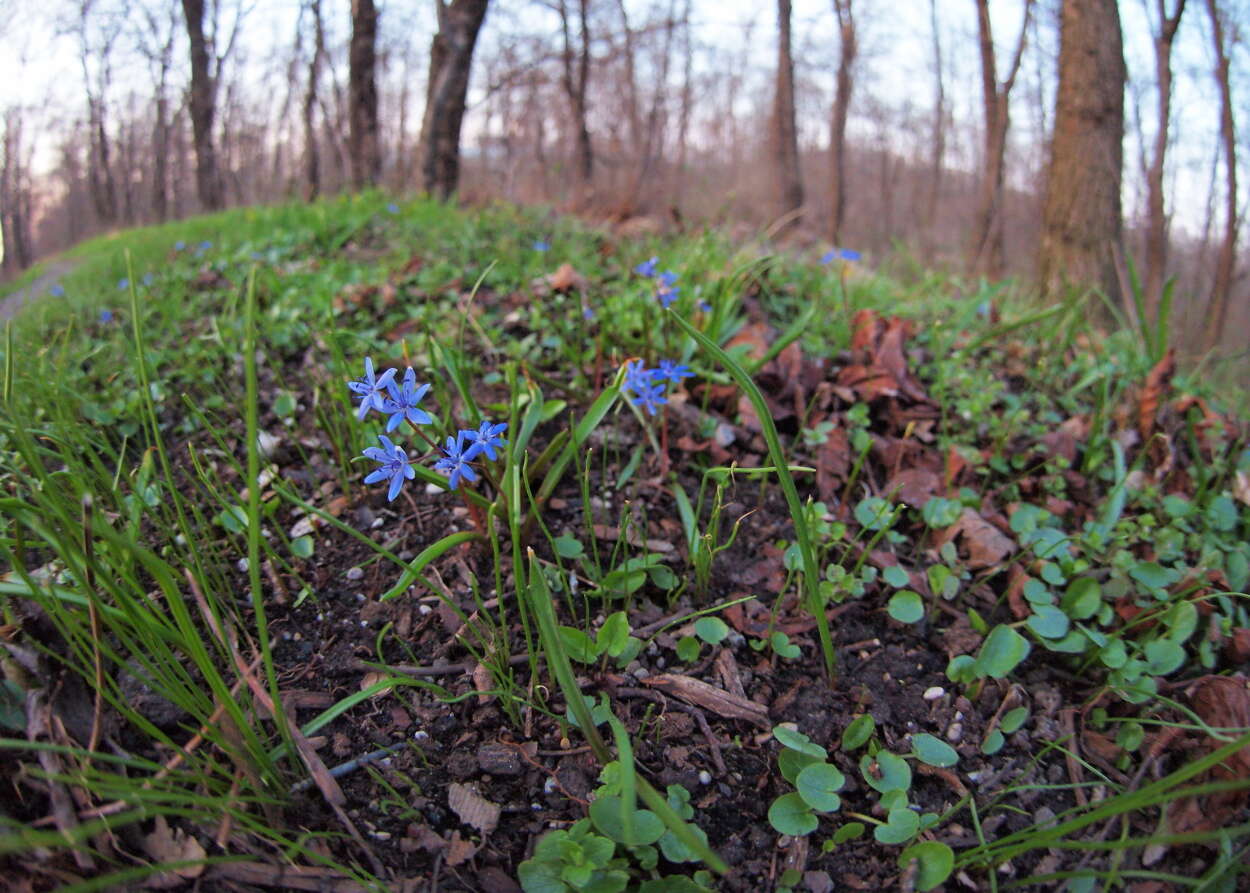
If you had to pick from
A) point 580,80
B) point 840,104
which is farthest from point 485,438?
point 840,104

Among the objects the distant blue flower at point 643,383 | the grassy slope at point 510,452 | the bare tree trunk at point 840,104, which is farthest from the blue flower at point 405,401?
the bare tree trunk at point 840,104

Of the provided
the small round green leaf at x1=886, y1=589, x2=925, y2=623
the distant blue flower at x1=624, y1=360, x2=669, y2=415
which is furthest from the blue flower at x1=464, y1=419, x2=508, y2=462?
the small round green leaf at x1=886, y1=589, x2=925, y2=623

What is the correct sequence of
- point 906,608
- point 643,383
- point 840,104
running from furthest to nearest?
1. point 840,104
2. point 643,383
3. point 906,608

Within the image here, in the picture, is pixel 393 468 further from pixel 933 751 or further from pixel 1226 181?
pixel 1226 181

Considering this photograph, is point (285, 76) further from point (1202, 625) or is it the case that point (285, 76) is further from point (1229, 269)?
point (1202, 625)

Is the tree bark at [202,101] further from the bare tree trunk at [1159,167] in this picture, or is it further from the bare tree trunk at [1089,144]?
the bare tree trunk at [1159,167]

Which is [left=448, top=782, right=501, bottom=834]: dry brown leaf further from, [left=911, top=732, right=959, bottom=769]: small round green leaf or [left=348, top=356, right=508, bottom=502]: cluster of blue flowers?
[left=911, top=732, right=959, bottom=769]: small round green leaf

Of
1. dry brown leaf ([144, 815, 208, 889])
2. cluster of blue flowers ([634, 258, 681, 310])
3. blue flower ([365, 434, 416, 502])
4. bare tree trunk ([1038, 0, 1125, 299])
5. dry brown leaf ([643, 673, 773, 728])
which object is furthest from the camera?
bare tree trunk ([1038, 0, 1125, 299])
